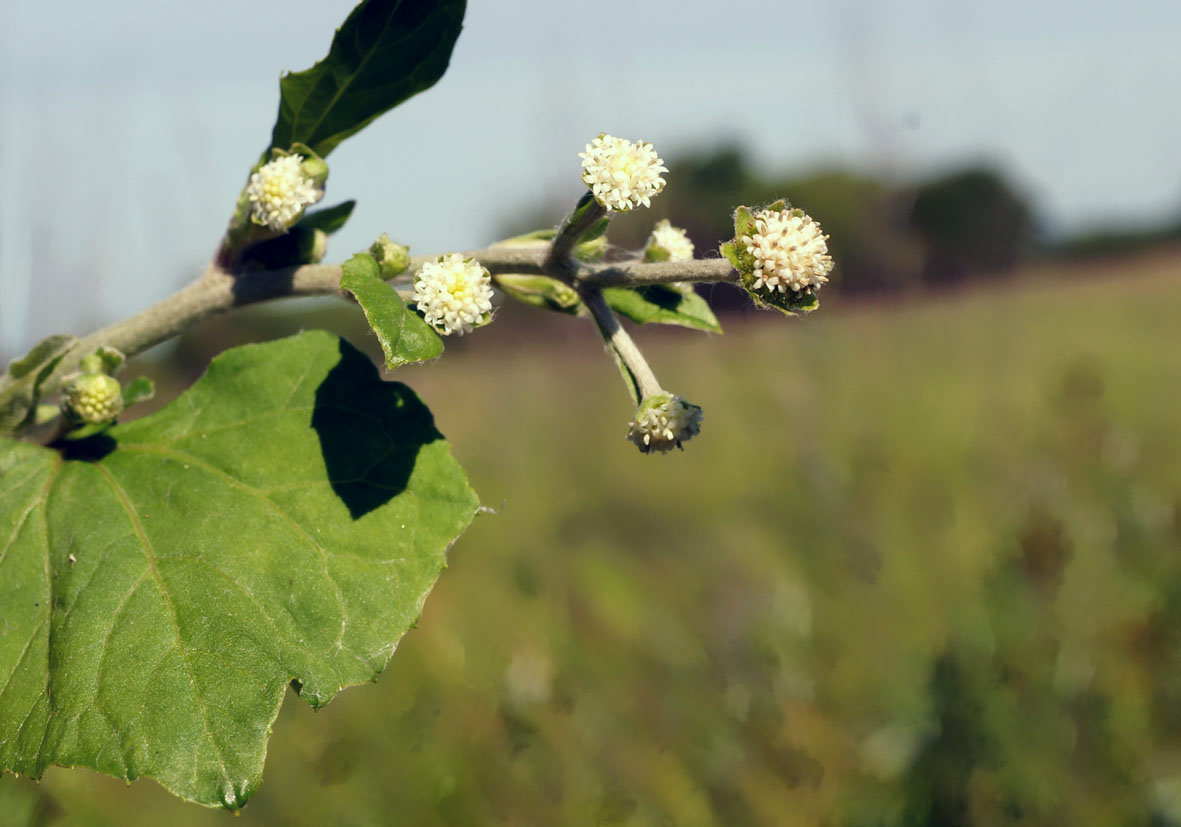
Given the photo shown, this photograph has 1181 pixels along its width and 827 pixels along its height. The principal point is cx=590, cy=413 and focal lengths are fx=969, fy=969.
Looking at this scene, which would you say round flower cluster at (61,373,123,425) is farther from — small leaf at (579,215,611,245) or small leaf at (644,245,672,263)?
small leaf at (644,245,672,263)

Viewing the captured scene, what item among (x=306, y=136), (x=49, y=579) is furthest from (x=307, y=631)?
(x=306, y=136)

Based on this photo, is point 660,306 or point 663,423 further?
point 660,306

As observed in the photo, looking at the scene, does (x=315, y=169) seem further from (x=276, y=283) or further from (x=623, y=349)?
(x=623, y=349)

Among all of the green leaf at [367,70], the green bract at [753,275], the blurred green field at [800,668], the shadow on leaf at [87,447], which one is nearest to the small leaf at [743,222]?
the green bract at [753,275]

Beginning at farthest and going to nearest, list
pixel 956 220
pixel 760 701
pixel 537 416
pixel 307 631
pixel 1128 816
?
1. pixel 956 220
2. pixel 537 416
3. pixel 760 701
4. pixel 1128 816
5. pixel 307 631

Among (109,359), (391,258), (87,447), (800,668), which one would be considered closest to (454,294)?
(391,258)

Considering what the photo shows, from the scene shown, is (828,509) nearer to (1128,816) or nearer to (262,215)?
(1128,816)
